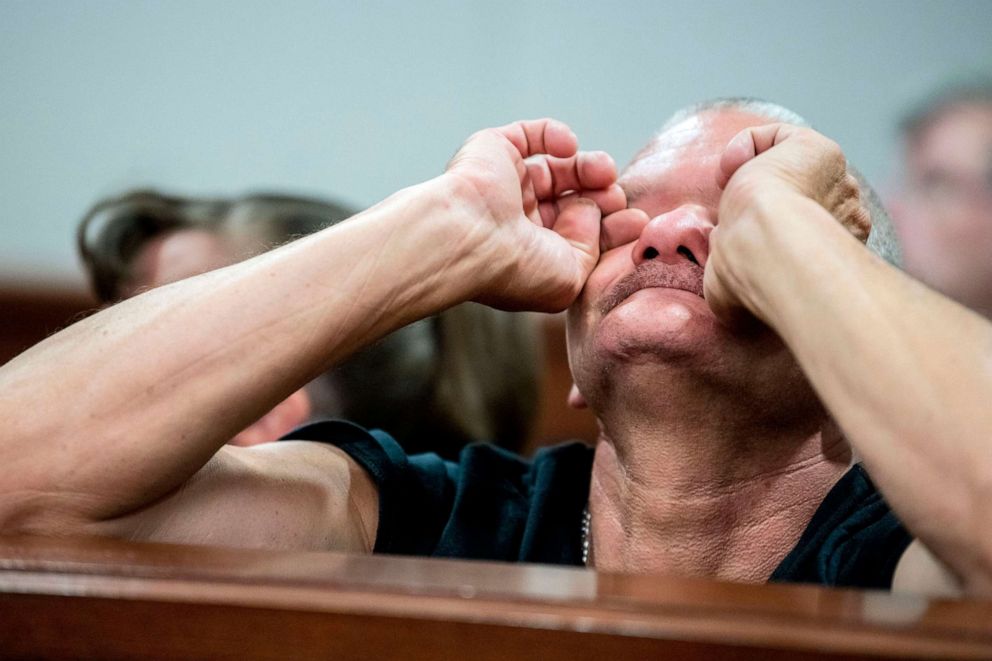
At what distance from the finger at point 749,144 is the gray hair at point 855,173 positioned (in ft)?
0.50

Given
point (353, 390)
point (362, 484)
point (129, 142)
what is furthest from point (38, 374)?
point (129, 142)

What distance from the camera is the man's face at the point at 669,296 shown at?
89 centimetres

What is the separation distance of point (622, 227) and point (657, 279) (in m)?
0.13

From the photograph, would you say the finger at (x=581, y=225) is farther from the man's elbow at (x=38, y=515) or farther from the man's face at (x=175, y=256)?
the man's face at (x=175, y=256)

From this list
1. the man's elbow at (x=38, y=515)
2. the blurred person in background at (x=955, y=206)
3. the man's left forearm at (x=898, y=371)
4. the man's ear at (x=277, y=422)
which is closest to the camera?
the man's left forearm at (x=898, y=371)

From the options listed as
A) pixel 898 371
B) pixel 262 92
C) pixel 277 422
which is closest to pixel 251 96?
pixel 262 92

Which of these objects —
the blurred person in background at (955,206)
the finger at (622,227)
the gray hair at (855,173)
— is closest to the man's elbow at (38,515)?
the finger at (622,227)

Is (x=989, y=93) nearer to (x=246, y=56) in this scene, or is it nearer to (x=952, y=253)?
(x=952, y=253)

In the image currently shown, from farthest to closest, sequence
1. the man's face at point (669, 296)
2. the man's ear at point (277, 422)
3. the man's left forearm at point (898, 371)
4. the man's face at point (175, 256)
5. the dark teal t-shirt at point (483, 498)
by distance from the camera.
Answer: the man's face at point (175, 256) → the man's ear at point (277, 422) → the dark teal t-shirt at point (483, 498) → the man's face at point (669, 296) → the man's left forearm at point (898, 371)

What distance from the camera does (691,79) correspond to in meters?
2.31

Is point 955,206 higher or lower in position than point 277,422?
higher

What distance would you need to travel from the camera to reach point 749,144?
0.92m

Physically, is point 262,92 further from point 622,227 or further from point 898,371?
point 898,371

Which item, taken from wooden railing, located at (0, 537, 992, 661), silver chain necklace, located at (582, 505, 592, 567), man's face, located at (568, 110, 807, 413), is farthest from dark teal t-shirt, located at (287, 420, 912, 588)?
wooden railing, located at (0, 537, 992, 661)
